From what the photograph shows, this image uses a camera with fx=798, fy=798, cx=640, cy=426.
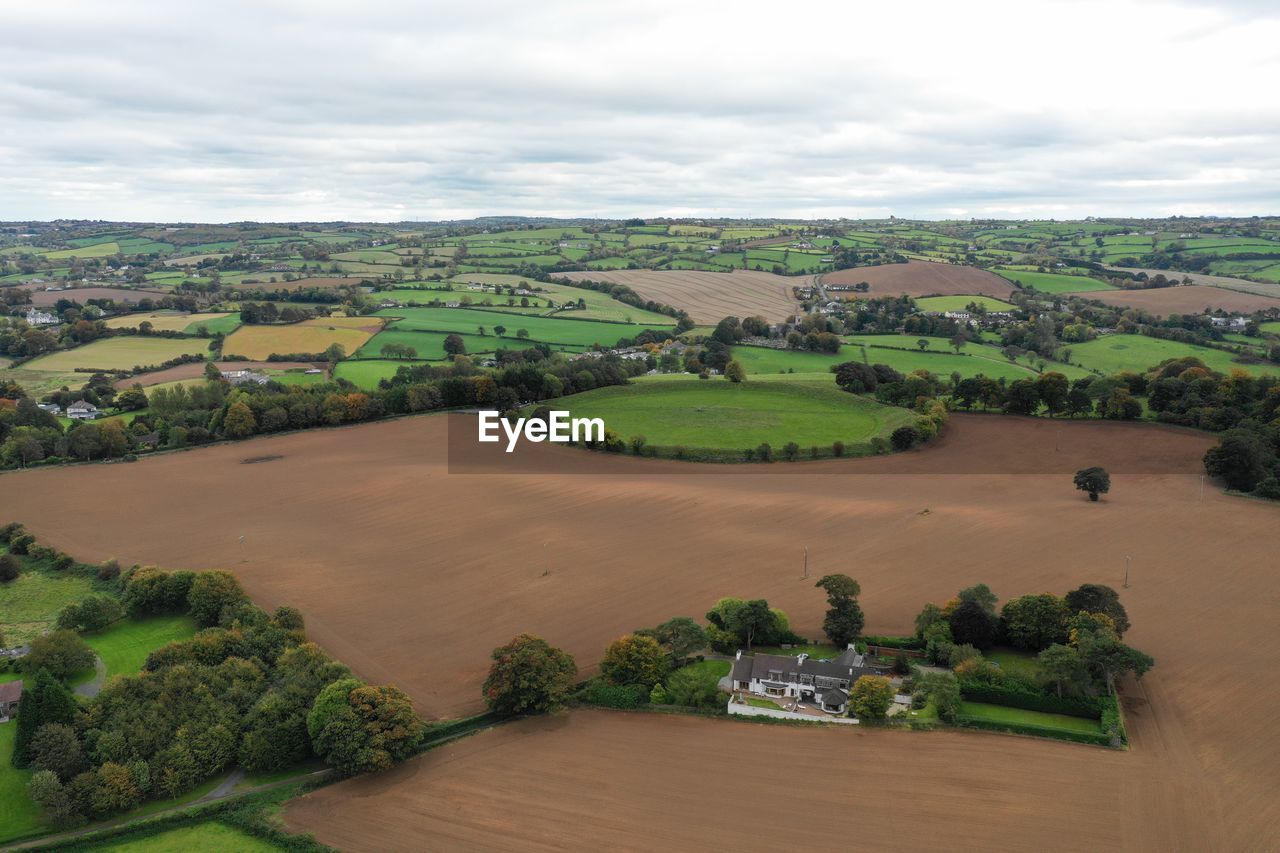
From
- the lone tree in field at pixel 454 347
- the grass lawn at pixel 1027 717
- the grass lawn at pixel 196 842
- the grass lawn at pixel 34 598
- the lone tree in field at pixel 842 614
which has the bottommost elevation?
the grass lawn at pixel 196 842

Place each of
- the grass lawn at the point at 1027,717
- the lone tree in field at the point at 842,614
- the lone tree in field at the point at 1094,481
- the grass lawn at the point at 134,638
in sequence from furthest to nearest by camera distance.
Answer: the lone tree in field at the point at 1094,481
the lone tree in field at the point at 842,614
the grass lawn at the point at 134,638
the grass lawn at the point at 1027,717

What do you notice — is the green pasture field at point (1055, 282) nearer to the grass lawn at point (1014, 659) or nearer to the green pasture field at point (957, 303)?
the green pasture field at point (957, 303)

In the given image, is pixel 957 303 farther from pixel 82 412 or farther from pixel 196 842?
pixel 196 842

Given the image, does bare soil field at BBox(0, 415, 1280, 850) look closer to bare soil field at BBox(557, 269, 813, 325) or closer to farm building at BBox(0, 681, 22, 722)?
farm building at BBox(0, 681, 22, 722)

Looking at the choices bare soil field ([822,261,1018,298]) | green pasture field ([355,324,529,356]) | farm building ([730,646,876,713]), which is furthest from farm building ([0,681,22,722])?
bare soil field ([822,261,1018,298])

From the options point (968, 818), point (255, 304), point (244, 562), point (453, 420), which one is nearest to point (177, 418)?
point (453, 420)

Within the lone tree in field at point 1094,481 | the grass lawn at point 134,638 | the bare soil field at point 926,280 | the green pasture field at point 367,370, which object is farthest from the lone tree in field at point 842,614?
the bare soil field at point 926,280
